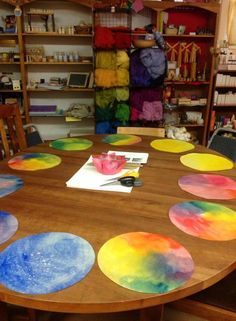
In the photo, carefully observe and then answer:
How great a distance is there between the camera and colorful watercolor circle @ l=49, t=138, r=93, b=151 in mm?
1659

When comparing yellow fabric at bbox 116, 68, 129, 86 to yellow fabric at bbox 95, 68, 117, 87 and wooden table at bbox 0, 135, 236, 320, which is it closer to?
yellow fabric at bbox 95, 68, 117, 87

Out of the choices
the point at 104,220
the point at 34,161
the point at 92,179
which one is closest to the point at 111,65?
the point at 34,161

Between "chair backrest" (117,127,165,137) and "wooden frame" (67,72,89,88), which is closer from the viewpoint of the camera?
"chair backrest" (117,127,165,137)

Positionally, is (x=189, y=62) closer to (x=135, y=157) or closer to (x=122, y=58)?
(x=122, y=58)

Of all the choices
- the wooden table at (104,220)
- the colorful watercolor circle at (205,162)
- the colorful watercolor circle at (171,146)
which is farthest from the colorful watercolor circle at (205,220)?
the colorful watercolor circle at (171,146)

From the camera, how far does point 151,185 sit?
3.95ft

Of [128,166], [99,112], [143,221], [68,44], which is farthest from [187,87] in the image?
[143,221]

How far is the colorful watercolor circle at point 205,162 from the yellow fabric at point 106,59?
2.10 m

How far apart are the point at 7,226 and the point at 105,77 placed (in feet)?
8.70

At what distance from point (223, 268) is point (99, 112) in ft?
9.34

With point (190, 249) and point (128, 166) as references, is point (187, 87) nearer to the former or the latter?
point (128, 166)

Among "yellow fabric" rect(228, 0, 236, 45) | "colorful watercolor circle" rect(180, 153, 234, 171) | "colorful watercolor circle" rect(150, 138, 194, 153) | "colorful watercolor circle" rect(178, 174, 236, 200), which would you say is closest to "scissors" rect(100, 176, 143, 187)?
"colorful watercolor circle" rect(178, 174, 236, 200)

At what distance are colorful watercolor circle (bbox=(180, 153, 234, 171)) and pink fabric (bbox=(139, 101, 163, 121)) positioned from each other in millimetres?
1966

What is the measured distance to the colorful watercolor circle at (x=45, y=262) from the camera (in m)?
0.69
